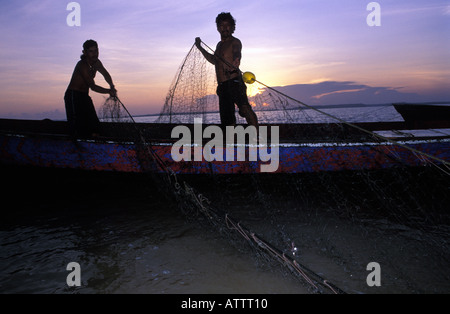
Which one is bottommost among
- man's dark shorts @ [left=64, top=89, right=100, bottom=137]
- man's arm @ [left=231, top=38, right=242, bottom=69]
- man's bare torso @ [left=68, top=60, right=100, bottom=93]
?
man's dark shorts @ [left=64, top=89, right=100, bottom=137]

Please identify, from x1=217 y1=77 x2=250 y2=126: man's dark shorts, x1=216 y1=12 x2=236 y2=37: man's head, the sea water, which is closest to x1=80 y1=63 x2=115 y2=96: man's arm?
the sea water

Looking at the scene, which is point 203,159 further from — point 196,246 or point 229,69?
point 229,69

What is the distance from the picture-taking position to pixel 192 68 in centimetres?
499

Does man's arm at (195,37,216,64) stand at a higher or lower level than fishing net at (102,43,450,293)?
higher

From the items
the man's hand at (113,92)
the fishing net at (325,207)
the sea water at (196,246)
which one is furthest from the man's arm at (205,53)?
the sea water at (196,246)

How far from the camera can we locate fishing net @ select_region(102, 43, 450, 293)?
2447 millimetres

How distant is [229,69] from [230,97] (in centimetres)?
51

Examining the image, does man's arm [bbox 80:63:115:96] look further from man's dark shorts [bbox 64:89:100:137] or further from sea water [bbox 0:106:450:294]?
sea water [bbox 0:106:450:294]

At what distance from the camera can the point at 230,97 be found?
4.85 m

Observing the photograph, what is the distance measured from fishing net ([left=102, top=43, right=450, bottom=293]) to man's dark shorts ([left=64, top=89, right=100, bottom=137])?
0.42 metres

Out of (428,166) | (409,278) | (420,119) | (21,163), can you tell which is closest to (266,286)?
(409,278)

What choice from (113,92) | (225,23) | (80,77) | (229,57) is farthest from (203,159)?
(80,77)
